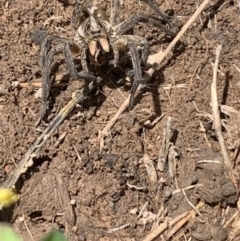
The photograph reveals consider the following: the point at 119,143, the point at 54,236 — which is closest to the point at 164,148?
the point at 119,143

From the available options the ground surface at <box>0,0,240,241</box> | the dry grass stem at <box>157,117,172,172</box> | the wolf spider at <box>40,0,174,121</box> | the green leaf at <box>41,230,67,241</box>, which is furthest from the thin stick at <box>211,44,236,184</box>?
the green leaf at <box>41,230,67,241</box>

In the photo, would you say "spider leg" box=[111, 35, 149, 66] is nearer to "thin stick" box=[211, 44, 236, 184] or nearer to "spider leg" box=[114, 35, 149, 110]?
"spider leg" box=[114, 35, 149, 110]

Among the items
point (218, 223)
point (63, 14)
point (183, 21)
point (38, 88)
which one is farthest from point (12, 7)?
point (218, 223)

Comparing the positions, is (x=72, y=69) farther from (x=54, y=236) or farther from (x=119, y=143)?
(x=54, y=236)

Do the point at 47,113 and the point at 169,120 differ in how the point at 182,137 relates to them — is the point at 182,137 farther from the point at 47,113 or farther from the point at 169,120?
the point at 47,113

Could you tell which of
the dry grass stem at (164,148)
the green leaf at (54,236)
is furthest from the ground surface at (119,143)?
the green leaf at (54,236)

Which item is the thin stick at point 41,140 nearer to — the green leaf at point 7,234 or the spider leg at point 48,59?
the spider leg at point 48,59
